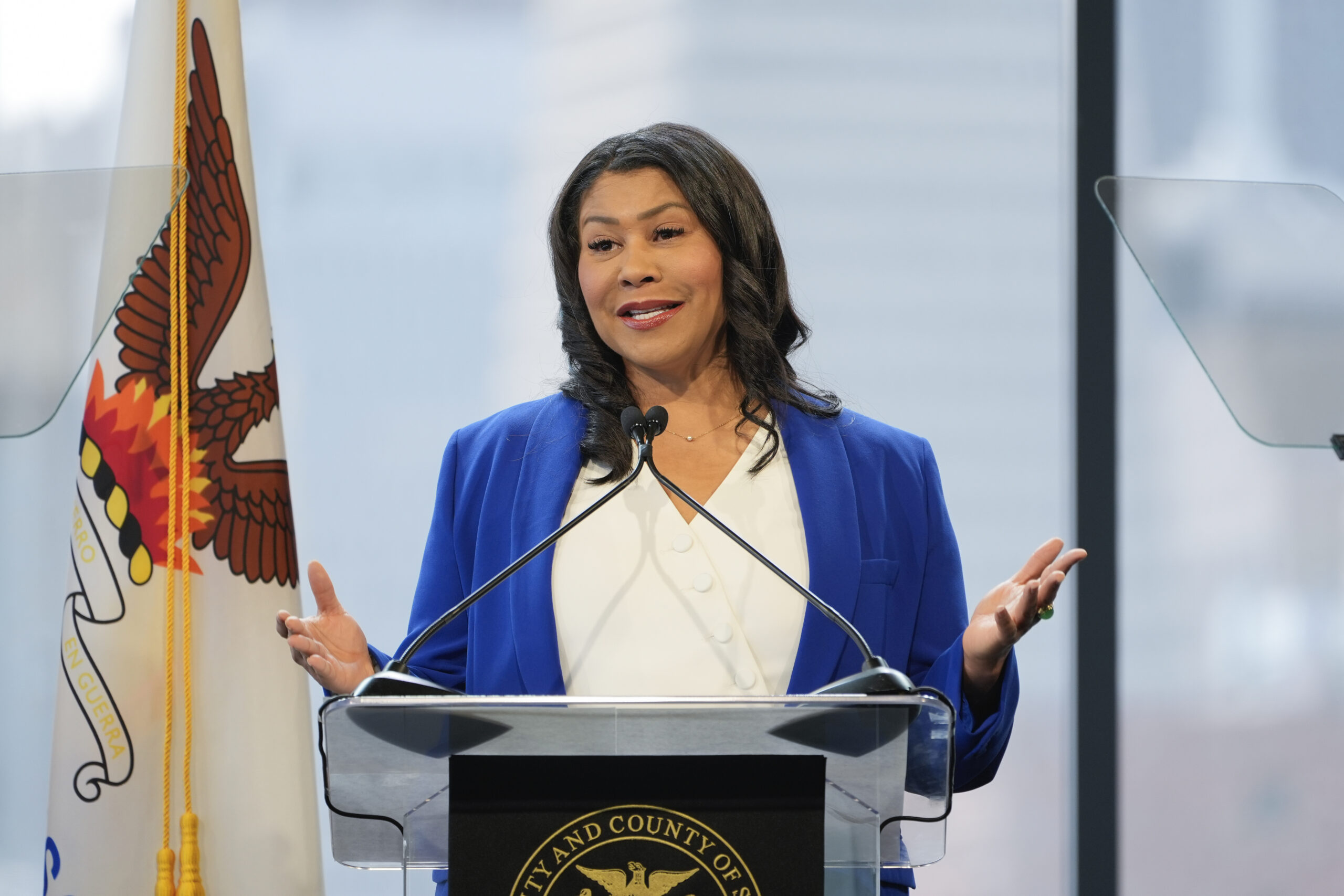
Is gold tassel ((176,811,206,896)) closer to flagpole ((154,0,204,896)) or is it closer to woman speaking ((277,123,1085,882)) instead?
flagpole ((154,0,204,896))

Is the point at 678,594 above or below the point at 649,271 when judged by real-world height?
below

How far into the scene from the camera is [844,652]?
1.75m

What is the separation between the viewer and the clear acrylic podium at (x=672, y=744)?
3.50 ft

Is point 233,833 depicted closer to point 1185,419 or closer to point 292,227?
point 292,227

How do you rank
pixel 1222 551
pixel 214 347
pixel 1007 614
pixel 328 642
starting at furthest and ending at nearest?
pixel 1222 551, pixel 214 347, pixel 328 642, pixel 1007 614

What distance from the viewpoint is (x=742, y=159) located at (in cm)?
318

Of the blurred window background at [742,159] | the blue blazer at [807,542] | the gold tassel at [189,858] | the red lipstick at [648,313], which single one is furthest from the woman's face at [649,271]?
the blurred window background at [742,159]

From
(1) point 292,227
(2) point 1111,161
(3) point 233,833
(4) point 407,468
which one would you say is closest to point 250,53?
(1) point 292,227

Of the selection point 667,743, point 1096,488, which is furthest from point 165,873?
point 1096,488

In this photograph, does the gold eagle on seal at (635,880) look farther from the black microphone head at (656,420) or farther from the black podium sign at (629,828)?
the black microphone head at (656,420)

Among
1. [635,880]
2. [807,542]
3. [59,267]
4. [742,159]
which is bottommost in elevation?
[635,880]

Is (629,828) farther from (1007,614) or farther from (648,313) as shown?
(648,313)

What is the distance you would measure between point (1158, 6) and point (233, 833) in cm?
282

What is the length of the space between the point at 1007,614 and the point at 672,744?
502mm
